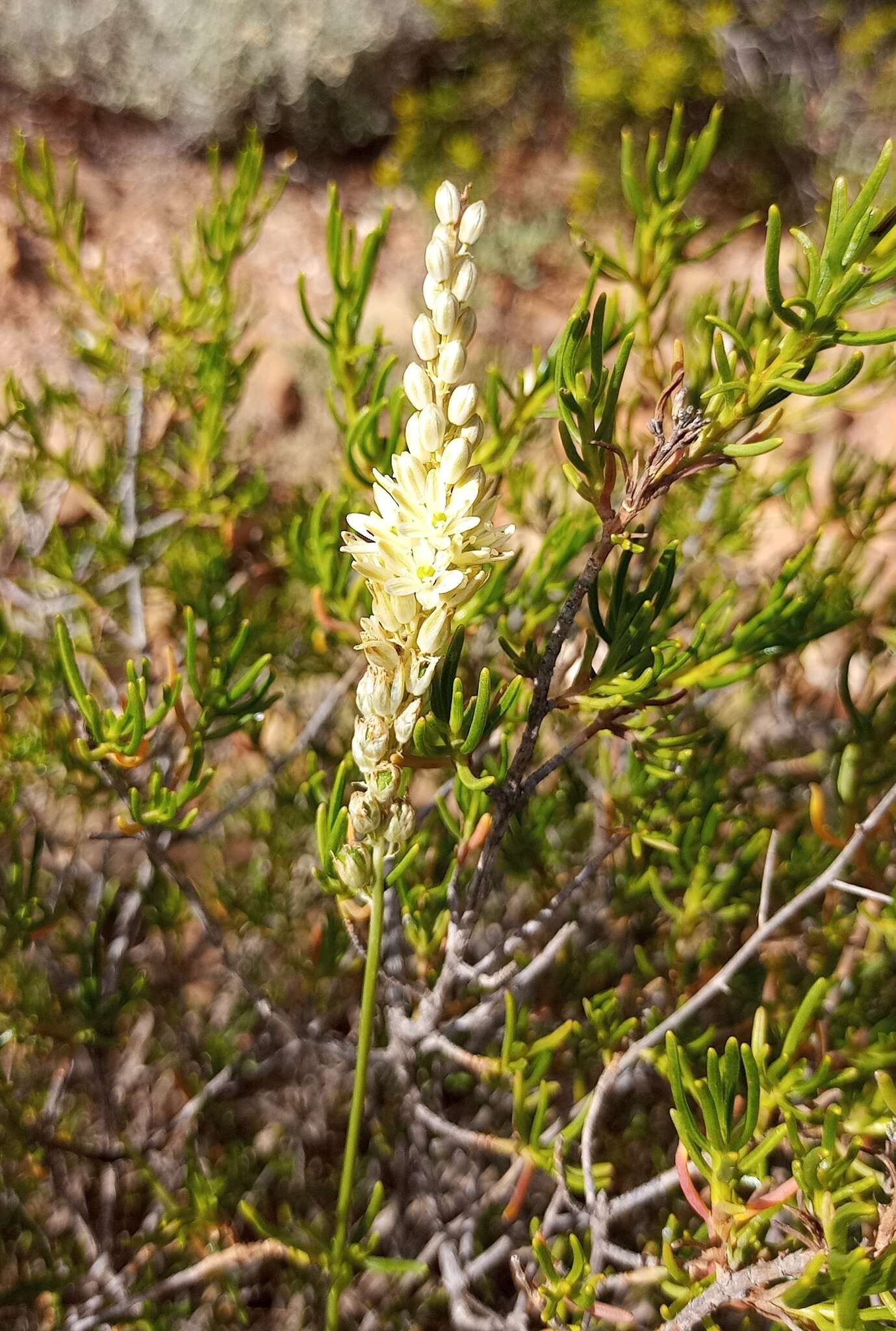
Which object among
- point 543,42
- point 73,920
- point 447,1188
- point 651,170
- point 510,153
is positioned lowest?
point 447,1188

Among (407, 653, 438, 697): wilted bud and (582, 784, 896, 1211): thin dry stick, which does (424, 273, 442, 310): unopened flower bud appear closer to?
(407, 653, 438, 697): wilted bud

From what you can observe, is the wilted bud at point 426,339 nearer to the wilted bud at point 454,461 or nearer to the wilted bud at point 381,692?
the wilted bud at point 454,461

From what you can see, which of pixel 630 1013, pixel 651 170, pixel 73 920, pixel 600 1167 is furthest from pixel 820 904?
pixel 73 920

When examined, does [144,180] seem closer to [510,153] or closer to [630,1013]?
[510,153]

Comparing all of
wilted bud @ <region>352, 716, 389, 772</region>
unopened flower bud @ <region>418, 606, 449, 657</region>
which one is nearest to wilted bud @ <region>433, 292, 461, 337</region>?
unopened flower bud @ <region>418, 606, 449, 657</region>

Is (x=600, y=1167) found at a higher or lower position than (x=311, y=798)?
lower

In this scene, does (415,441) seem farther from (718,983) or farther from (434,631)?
(718,983)
